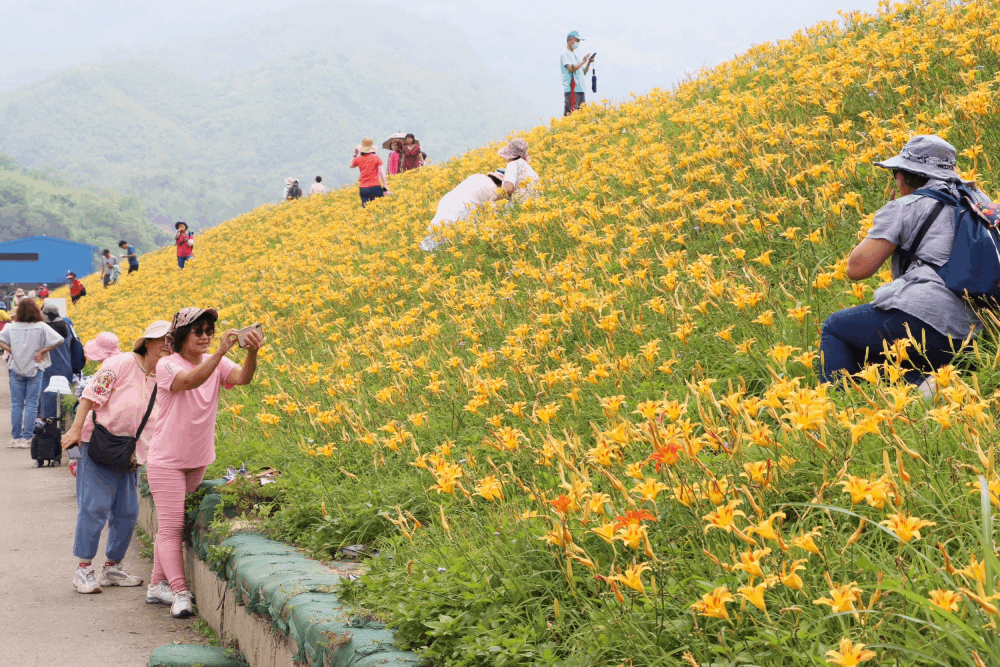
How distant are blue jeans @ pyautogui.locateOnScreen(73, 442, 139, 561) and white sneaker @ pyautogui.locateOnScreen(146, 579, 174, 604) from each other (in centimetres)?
57

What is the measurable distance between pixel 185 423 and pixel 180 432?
0.22 feet

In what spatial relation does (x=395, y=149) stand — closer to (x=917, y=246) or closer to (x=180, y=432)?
(x=180, y=432)

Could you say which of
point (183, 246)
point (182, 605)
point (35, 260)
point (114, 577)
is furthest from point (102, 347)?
point (35, 260)

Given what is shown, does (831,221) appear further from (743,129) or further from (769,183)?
(743,129)

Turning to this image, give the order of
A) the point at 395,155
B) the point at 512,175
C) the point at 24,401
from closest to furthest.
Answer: the point at 512,175 < the point at 24,401 < the point at 395,155

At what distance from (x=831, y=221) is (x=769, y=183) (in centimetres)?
149

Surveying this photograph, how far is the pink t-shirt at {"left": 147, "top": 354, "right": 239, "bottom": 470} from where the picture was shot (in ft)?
17.8

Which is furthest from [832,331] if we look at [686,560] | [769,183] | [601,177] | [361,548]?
[601,177]

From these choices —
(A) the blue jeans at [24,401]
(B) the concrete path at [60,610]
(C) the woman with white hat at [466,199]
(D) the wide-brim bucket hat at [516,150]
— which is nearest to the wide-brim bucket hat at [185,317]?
(B) the concrete path at [60,610]

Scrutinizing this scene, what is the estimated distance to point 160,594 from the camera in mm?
5629

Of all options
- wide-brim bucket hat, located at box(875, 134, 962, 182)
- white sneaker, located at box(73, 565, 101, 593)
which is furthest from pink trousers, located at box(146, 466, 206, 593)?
wide-brim bucket hat, located at box(875, 134, 962, 182)

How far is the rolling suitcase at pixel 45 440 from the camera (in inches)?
396

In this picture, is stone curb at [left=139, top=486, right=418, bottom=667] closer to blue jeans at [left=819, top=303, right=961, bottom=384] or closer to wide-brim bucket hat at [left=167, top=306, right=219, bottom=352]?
wide-brim bucket hat at [left=167, top=306, right=219, bottom=352]

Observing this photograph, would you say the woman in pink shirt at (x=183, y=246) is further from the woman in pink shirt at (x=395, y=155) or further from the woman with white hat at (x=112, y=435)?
the woman with white hat at (x=112, y=435)
